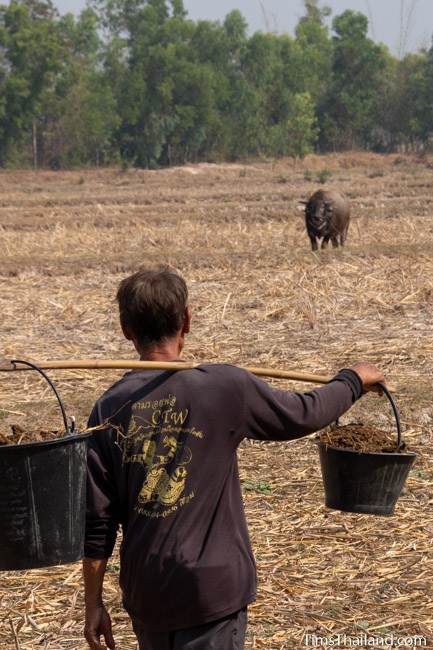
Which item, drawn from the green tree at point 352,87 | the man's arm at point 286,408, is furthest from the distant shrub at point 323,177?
the man's arm at point 286,408

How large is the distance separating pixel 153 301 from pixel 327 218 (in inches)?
695

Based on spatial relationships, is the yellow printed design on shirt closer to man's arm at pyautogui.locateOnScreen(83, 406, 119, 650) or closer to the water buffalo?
man's arm at pyautogui.locateOnScreen(83, 406, 119, 650)

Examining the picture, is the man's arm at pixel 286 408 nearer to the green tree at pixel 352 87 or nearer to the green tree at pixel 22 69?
the green tree at pixel 22 69

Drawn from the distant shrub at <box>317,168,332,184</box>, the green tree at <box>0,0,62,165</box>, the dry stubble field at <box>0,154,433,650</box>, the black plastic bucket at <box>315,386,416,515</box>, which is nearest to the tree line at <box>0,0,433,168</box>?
the green tree at <box>0,0,62,165</box>

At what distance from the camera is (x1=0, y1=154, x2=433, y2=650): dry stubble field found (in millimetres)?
5199

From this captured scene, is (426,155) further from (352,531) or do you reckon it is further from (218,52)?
(352,531)

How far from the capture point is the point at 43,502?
10.8ft

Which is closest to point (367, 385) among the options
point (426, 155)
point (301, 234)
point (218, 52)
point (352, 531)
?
point (352, 531)

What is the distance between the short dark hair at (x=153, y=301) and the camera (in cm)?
320

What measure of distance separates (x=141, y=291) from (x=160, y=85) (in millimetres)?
79363

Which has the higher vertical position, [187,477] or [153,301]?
[153,301]

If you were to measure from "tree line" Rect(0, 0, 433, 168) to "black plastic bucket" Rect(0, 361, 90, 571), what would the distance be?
7083cm

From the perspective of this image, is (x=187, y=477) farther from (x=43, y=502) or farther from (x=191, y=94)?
(x=191, y=94)

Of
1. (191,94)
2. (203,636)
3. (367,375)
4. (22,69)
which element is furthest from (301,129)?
(203,636)
